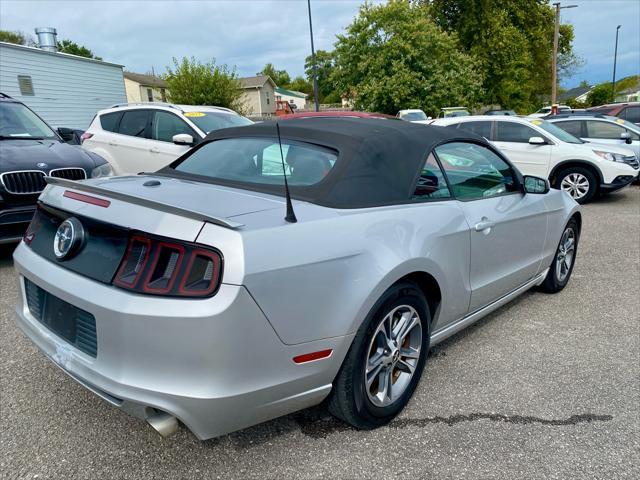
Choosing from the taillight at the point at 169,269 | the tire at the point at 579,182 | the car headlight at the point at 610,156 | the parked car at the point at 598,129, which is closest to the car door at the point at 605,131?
the parked car at the point at 598,129

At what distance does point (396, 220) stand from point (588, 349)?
1.97 meters

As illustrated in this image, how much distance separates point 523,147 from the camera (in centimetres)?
951

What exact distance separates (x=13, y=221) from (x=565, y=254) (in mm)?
5277

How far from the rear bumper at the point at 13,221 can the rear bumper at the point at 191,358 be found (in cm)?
341

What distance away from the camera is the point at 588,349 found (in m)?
3.40

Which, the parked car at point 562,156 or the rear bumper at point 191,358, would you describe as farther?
the parked car at point 562,156

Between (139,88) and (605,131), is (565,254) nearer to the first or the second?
(605,131)

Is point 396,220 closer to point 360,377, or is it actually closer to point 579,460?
point 360,377

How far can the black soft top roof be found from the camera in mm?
2396

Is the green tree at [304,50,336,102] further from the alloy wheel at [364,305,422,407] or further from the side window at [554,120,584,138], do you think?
the alloy wheel at [364,305,422,407]

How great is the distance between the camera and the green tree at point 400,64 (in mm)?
23234

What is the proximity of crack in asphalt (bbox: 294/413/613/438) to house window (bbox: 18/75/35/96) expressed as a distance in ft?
46.5

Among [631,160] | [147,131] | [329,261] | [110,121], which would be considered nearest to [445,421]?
[329,261]

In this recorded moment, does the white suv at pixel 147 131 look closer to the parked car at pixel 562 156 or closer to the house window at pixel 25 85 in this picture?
the parked car at pixel 562 156
